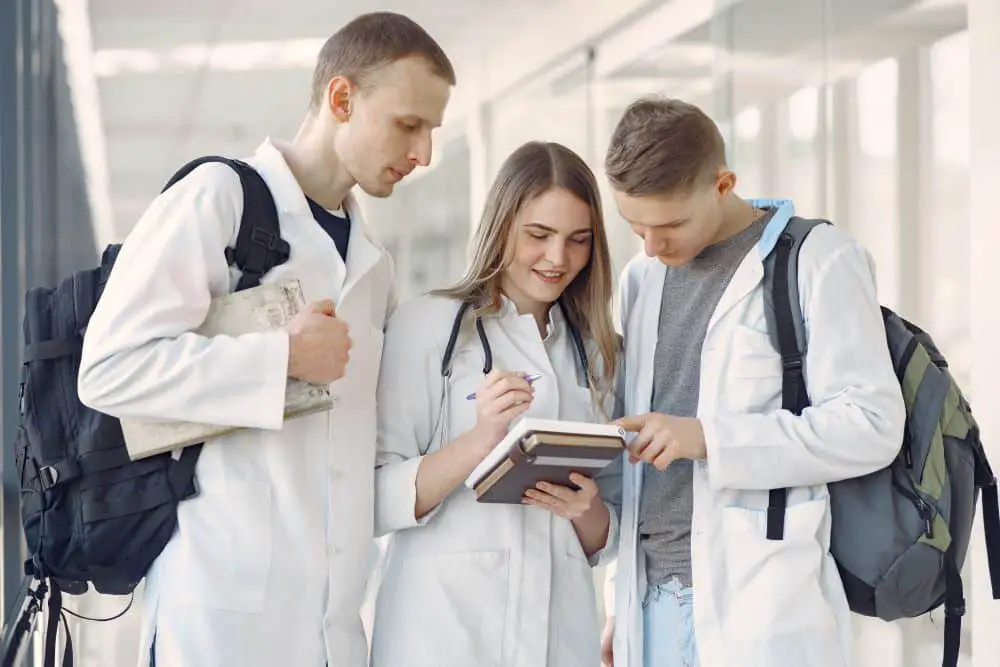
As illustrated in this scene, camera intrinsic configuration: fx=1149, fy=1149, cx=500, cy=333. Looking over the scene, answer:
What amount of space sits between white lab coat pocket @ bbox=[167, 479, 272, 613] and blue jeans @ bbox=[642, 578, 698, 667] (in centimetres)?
73

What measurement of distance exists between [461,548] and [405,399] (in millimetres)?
286

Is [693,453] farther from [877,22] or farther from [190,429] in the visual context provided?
[877,22]

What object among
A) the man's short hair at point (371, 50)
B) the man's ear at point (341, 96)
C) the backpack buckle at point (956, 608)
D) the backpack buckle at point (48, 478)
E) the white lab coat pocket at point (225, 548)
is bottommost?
the backpack buckle at point (956, 608)

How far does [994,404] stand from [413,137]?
1.82m

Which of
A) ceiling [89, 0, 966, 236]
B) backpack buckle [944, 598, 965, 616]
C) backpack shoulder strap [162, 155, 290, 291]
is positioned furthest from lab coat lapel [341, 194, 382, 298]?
ceiling [89, 0, 966, 236]

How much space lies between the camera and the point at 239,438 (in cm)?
183

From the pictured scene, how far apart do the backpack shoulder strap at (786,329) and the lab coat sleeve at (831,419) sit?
1.2 inches

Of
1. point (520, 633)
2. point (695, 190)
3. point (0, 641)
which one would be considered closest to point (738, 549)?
point (520, 633)

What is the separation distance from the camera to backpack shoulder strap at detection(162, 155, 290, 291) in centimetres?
182

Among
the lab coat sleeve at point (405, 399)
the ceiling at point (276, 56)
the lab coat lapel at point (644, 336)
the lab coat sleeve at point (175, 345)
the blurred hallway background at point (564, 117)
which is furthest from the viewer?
the ceiling at point (276, 56)

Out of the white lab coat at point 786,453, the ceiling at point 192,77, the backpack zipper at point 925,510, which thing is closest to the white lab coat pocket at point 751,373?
the white lab coat at point 786,453

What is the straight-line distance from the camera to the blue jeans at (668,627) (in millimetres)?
2053

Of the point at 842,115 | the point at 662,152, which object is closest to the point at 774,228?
the point at 662,152

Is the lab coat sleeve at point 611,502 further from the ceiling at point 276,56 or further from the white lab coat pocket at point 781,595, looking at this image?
the ceiling at point 276,56
